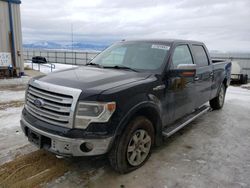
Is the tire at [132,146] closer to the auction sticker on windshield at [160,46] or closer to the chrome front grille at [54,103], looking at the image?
the chrome front grille at [54,103]

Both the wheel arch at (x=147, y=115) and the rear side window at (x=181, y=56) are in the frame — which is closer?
the wheel arch at (x=147, y=115)

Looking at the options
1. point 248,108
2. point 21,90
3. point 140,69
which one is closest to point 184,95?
point 140,69

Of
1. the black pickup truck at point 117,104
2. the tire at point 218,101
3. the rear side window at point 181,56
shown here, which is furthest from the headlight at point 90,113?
the tire at point 218,101

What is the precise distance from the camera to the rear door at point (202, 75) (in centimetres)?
431

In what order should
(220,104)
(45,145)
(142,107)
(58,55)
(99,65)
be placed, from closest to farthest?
1. (45,145)
2. (142,107)
3. (99,65)
4. (220,104)
5. (58,55)

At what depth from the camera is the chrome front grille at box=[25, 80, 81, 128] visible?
2381mm

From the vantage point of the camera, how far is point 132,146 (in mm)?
2838

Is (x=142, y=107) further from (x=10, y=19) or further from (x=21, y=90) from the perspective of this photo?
(x=10, y=19)

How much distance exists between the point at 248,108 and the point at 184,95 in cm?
384

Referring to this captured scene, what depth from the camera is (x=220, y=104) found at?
617 centimetres

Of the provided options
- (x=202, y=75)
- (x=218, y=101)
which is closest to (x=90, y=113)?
(x=202, y=75)

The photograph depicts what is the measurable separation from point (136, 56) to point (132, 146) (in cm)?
158

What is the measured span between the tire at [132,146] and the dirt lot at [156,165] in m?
0.13

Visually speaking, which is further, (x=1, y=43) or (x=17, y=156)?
(x=1, y=43)
